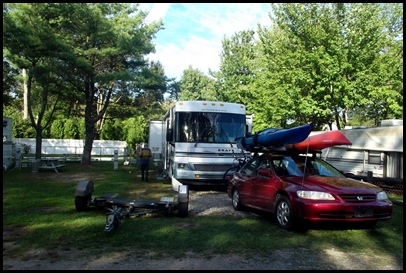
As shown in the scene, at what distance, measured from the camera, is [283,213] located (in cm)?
750

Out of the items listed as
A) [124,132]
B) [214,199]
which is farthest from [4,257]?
[124,132]

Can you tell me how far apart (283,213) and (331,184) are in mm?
1083

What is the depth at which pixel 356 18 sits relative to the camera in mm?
20734

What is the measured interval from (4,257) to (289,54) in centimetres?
1893

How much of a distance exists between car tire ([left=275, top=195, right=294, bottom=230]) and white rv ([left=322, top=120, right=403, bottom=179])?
26.5 ft

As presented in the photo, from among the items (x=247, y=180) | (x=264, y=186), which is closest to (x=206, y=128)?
(x=247, y=180)

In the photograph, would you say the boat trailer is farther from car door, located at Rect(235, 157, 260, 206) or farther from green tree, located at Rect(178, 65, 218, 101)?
green tree, located at Rect(178, 65, 218, 101)

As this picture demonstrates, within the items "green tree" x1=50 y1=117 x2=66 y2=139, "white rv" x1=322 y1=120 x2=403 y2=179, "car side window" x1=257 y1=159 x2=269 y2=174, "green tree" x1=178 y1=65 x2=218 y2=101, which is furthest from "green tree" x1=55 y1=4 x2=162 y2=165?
"green tree" x1=178 y1=65 x2=218 y2=101

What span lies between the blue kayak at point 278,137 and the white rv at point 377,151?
22.6 ft

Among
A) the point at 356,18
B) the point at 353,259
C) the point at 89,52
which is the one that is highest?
the point at 356,18

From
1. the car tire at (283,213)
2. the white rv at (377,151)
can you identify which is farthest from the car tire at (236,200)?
the white rv at (377,151)

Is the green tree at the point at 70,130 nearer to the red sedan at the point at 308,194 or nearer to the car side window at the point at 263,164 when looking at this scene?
the red sedan at the point at 308,194

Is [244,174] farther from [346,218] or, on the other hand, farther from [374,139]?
[374,139]

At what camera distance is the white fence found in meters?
40.3
